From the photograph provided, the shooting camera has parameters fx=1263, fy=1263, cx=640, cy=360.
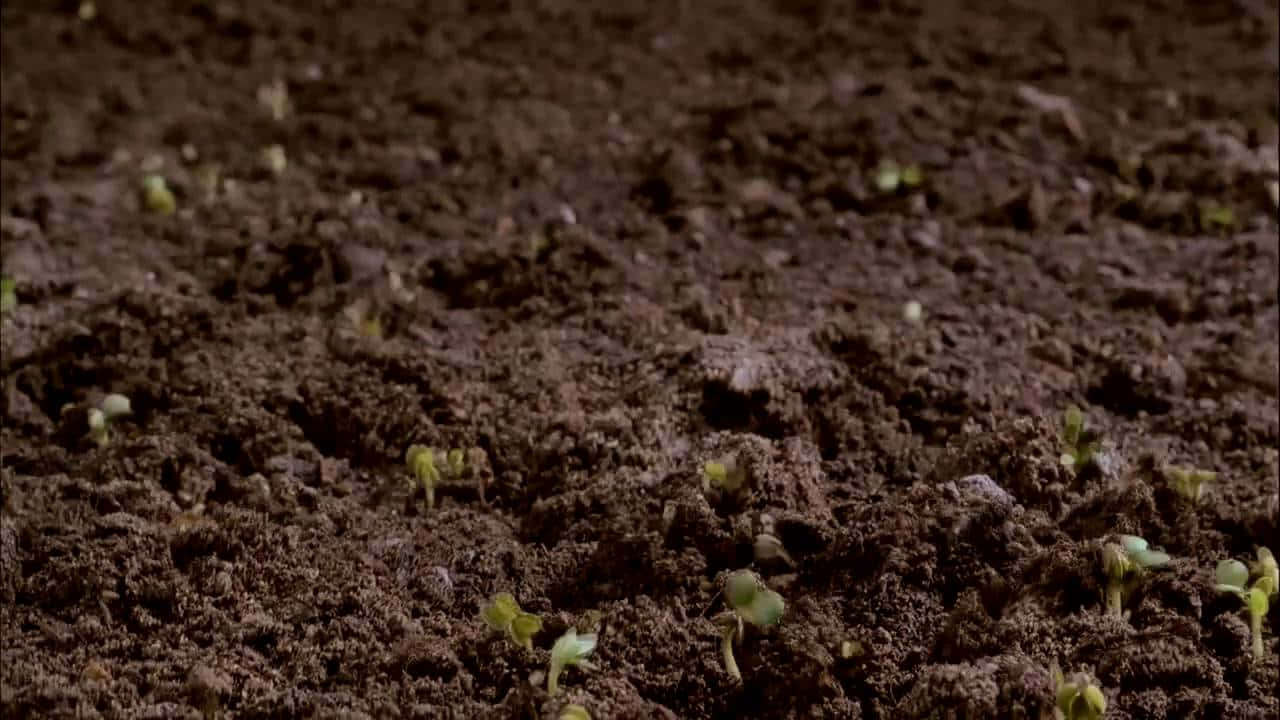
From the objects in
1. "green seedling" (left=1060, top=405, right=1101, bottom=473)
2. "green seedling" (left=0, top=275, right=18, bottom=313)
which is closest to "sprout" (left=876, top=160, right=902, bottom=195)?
"green seedling" (left=1060, top=405, right=1101, bottom=473)

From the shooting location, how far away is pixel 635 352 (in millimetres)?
1933

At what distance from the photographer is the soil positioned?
142 centimetres

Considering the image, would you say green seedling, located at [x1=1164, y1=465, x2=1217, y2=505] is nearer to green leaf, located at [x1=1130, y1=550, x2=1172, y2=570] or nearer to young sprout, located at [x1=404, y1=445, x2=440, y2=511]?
green leaf, located at [x1=1130, y1=550, x2=1172, y2=570]

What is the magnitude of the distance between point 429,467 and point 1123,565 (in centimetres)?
86

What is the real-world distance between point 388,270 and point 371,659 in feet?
2.87

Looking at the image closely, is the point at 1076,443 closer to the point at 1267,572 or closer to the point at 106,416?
the point at 1267,572

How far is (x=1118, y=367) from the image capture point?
189cm

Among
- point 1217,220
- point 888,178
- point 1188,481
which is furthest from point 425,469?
point 1217,220

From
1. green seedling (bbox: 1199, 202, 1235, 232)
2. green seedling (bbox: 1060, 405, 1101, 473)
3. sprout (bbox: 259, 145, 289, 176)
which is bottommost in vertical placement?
green seedling (bbox: 1060, 405, 1101, 473)

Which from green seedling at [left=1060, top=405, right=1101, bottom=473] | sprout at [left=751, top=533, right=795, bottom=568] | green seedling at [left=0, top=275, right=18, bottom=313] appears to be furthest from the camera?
green seedling at [left=0, top=275, right=18, bottom=313]

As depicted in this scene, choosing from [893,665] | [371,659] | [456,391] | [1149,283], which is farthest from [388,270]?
[1149,283]

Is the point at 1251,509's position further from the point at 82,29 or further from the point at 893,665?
the point at 82,29

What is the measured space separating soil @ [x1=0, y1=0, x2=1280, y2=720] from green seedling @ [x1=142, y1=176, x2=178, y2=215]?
54 millimetres

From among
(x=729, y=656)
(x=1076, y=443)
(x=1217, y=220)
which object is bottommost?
(x=729, y=656)
